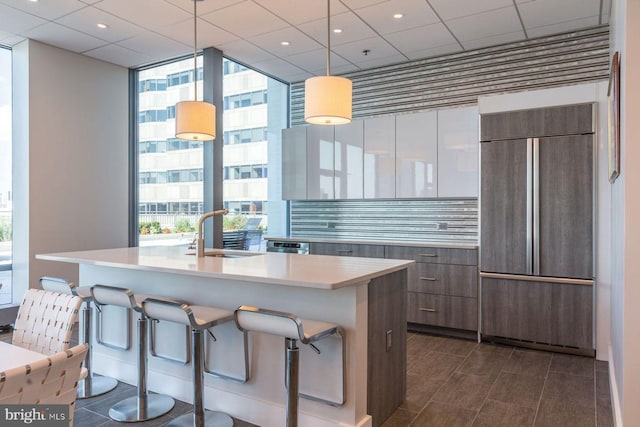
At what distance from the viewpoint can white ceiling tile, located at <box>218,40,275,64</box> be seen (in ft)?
15.2

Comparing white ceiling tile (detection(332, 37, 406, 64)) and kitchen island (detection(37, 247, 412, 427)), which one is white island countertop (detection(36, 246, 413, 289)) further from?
white ceiling tile (detection(332, 37, 406, 64))

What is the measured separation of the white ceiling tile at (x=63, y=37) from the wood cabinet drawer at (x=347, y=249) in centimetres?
312

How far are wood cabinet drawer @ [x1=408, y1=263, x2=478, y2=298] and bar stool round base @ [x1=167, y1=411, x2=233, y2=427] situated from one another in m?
2.42

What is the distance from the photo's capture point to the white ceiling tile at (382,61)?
200 inches

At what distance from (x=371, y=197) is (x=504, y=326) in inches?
75.6

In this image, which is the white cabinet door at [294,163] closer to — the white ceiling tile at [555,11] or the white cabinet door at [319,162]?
the white cabinet door at [319,162]

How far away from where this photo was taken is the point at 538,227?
3908mm

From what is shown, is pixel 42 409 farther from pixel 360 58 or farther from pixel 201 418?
pixel 360 58

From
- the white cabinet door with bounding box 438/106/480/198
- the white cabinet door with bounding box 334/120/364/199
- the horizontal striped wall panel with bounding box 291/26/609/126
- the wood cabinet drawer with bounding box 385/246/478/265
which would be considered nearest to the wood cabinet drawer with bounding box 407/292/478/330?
the wood cabinet drawer with bounding box 385/246/478/265

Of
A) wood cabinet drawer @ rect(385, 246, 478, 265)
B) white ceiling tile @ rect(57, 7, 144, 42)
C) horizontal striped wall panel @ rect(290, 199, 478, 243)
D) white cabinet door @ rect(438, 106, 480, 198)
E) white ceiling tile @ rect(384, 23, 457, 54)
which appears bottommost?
wood cabinet drawer @ rect(385, 246, 478, 265)

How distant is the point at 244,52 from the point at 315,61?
0.84m

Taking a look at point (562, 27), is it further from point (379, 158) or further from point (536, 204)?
point (379, 158)

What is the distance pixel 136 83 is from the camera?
5582mm

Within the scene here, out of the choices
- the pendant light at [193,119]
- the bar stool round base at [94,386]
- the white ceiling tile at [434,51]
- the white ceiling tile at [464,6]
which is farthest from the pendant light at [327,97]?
the white ceiling tile at [434,51]
